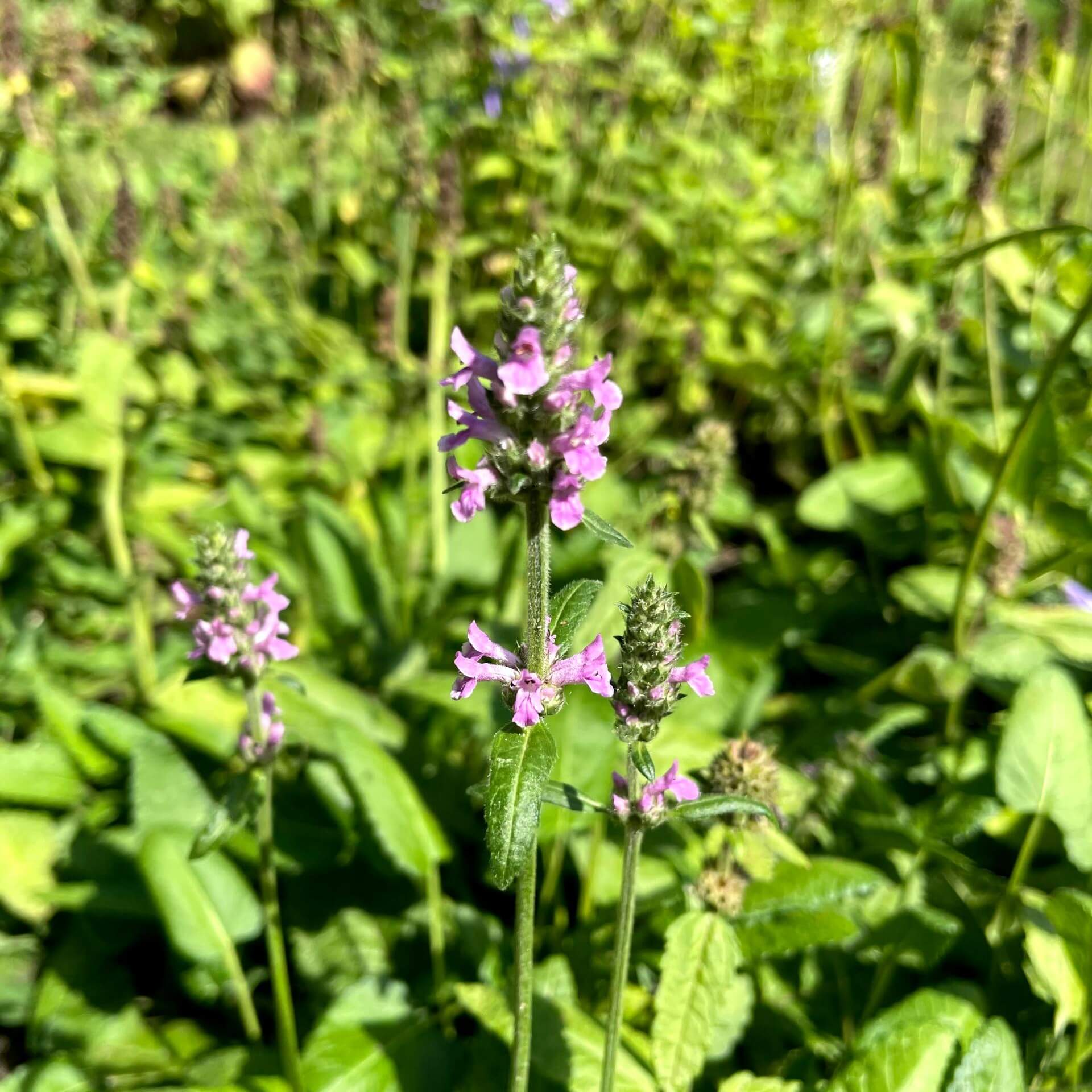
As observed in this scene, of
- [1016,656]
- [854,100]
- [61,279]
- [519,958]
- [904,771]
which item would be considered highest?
[854,100]

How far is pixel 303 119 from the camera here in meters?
7.08

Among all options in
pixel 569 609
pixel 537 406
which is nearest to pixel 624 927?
pixel 569 609

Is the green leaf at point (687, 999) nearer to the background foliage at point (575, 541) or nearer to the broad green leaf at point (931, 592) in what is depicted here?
the background foliage at point (575, 541)

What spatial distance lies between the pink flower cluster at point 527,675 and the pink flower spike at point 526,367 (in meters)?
0.39

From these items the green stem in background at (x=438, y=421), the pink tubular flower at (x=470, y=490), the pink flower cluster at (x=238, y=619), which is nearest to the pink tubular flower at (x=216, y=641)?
the pink flower cluster at (x=238, y=619)

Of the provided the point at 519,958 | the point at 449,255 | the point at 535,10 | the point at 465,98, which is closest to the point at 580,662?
the point at 519,958

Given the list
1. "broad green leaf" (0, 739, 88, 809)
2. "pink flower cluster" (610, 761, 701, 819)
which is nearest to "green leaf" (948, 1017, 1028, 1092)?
"pink flower cluster" (610, 761, 701, 819)

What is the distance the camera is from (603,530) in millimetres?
1299

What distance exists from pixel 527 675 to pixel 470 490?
0.33 metres

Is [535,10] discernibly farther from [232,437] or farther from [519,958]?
[519,958]

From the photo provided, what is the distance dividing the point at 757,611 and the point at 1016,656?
0.87 metres

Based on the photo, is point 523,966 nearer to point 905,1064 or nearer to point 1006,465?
point 905,1064

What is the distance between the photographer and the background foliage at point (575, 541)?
2.37 meters

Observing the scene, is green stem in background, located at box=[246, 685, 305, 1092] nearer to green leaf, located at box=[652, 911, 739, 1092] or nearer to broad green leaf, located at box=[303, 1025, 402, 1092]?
broad green leaf, located at box=[303, 1025, 402, 1092]
